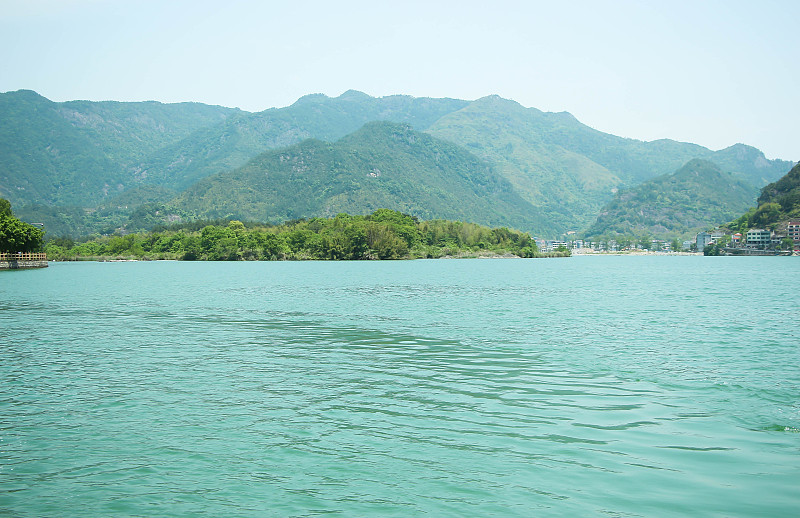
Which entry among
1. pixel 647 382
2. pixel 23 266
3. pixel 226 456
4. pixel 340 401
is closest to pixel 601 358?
pixel 647 382

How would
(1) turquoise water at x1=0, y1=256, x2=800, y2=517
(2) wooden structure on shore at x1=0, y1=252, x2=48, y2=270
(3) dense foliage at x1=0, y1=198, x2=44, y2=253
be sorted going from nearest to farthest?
(1) turquoise water at x1=0, y1=256, x2=800, y2=517, (3) dense foliage at x1=0, y1=198, x2=44, y2=253, (2) wooden structure on shore at x1=0, y1=252, x2=48, y2=270

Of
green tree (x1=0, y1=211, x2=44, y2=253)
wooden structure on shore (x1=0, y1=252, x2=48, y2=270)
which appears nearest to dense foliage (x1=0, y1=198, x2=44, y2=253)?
green tree (x1=0, y1=211, x2=44, y2=253)

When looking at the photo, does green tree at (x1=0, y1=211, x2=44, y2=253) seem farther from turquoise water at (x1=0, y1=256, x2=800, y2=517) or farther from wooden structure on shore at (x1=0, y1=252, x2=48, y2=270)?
turquoise water at (x1=0, y1=256, x2=800, y2=517)

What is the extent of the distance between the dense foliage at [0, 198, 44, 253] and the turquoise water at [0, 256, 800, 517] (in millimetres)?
Answer: 101527

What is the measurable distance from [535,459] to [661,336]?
19416mm

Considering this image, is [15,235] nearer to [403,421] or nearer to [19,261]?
[19,261]

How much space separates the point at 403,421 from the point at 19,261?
134788 millimetres

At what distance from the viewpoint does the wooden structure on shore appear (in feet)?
404

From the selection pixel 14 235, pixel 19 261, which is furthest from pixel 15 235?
pixel 19 261

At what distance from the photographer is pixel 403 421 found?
49.0 ft

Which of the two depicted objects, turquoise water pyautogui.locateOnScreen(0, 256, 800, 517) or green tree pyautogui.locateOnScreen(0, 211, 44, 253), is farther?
green tree pyautogui.locateOnScreen(0, 211, 44, 253)

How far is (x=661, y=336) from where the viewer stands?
95.7 feet

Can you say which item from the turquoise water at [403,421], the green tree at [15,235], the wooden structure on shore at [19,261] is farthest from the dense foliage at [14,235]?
the turquoise water at [403,421]

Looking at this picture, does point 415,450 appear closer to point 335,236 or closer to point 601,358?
point 601,358
